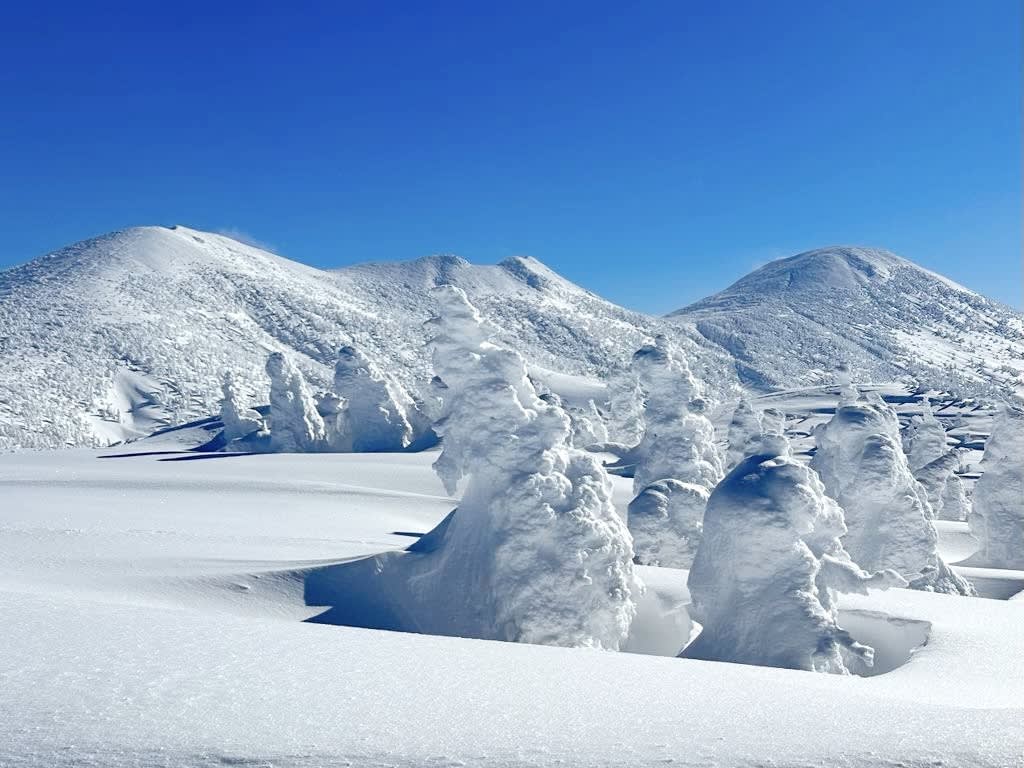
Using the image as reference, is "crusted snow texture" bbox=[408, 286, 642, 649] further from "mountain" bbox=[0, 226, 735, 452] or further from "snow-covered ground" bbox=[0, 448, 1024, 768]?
"mountain" bbox=[0, 226, 735, 452]

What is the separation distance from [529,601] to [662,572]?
6.25m

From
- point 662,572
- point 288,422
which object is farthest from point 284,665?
point 288,422

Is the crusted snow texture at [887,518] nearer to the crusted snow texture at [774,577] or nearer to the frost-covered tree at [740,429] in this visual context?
the crusted snow texture at [774,577]

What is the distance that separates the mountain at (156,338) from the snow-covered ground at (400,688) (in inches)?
2638

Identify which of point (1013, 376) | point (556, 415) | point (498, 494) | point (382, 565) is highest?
point (1013, 376)

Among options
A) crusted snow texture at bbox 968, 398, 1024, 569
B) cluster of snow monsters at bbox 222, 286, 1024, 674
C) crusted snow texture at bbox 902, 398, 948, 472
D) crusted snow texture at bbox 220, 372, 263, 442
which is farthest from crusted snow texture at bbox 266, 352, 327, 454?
crusted snow texture at bbox 968, 398, 1024, 569

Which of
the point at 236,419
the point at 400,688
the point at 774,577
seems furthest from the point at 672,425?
the point at 236,419

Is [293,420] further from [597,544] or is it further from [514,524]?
[597,544]

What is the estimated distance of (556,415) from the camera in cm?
1695

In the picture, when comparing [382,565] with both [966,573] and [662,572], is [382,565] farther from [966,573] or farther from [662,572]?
[966,573]

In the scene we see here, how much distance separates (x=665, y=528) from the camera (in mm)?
26469

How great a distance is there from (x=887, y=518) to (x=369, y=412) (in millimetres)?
37357

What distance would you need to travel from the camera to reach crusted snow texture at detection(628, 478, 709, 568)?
26.4 m

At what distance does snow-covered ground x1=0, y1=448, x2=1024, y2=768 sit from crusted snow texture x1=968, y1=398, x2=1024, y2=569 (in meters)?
17.7
